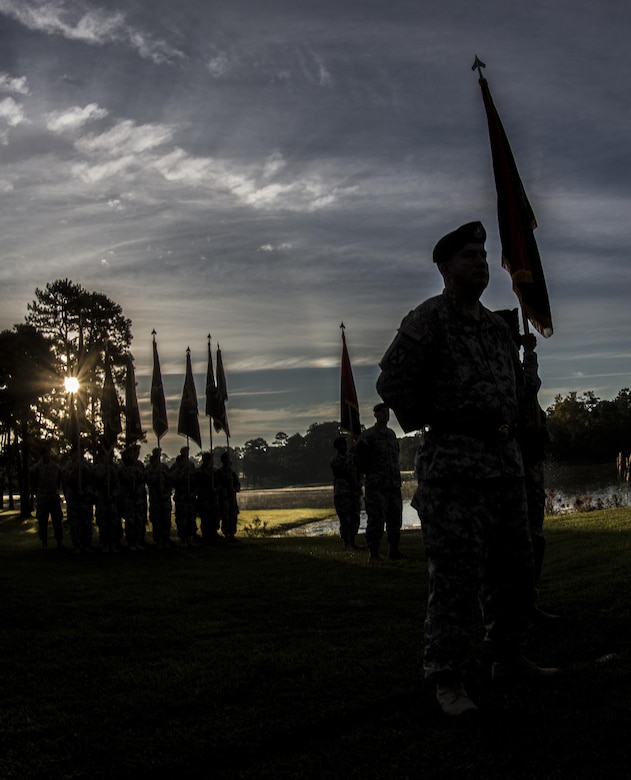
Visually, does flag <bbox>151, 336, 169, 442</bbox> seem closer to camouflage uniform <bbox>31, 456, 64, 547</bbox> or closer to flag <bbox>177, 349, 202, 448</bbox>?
flag <bbox>177, 349, 202, 448</bbox>

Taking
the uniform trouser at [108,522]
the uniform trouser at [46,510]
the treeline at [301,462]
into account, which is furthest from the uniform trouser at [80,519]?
the treeline at [301,462]

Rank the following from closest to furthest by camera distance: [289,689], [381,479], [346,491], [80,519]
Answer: [289,689] < [381,479] < [346,491] < [80,519]

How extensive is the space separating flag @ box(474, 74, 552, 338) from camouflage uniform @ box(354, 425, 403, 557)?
616 centimetres

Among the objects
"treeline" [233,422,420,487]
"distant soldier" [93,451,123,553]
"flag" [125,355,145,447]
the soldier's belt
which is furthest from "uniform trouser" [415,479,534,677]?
"treeline" [233,422,420,487]

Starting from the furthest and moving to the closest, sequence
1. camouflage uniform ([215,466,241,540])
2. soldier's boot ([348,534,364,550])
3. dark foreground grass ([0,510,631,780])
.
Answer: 1. camouflage uniform ([215,466,241,540])
2. soldier's boot ([348,534,364,550])
3. dark foreground grass ([0,510,631,780])

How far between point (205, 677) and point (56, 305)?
38.2 meters

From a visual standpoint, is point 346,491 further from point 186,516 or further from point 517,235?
point 517,235

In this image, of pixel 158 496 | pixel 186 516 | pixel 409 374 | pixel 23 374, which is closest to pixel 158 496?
pixel 158 496

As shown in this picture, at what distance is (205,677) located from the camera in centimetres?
484

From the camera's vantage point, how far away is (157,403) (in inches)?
837

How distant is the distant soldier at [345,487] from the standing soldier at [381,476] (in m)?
3.41

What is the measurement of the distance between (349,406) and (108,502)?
6376mm

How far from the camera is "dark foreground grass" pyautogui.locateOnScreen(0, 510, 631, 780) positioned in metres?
3.27

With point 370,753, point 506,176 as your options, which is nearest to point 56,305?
point 506,176
